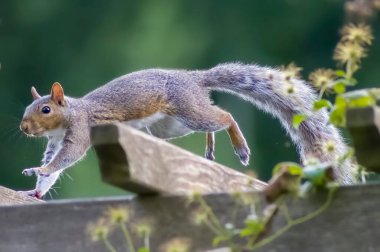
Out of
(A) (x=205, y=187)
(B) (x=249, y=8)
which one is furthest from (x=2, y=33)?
(A) (x=205, y=187)

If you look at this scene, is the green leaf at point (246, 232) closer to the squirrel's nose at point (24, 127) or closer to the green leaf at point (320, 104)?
the green leaf at point (320, 104)

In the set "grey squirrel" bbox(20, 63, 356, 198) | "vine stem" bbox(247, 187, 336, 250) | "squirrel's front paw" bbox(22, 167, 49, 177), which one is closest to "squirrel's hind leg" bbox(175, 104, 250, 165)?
"grey squirrel" bbox(20, 63, 356, 198)

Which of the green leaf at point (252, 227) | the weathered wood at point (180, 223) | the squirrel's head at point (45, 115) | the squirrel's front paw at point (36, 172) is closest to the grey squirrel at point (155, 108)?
the squirrel's head at point (45, 115)

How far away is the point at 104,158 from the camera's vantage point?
5.74 ft

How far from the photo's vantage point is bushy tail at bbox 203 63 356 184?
2.08 metres

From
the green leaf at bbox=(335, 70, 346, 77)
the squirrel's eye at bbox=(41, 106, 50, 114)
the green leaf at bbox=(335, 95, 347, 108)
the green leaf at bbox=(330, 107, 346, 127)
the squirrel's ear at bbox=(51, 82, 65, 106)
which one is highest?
the green leaf at bbox=(335, 70, 346, 77)

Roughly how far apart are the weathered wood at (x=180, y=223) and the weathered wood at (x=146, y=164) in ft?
0.12

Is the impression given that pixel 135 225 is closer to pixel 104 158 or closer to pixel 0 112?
pixel 104 158

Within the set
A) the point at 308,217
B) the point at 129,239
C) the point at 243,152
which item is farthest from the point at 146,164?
the point at 243,152

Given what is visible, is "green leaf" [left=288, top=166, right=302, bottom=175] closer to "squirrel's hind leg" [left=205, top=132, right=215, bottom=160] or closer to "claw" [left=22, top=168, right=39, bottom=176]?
"claw" [left=22, top=168, right=39, bottom=176]

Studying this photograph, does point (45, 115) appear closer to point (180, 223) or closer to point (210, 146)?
point (210, 146)

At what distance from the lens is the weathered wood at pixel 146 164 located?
172 centimetres

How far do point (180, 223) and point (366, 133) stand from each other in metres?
0.30

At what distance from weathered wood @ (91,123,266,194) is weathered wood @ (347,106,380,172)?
0.16 m
